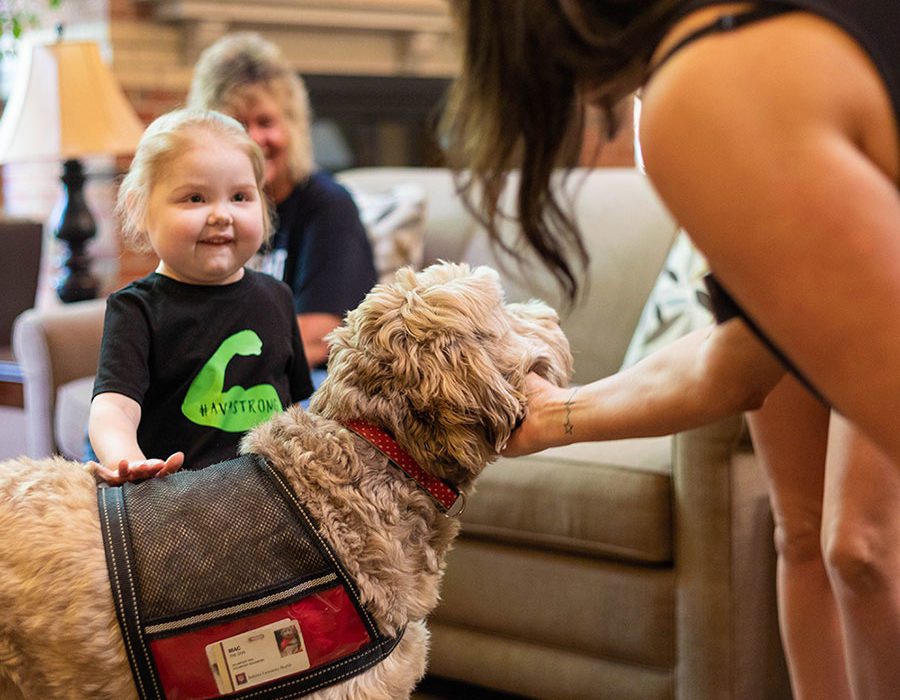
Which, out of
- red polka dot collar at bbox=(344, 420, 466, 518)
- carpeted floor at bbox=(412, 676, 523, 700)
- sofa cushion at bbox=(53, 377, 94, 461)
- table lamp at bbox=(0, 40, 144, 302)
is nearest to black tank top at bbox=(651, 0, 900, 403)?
red polka dot collar at bbox=(344, 420, 466, 518)

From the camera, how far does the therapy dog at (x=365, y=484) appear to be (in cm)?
125

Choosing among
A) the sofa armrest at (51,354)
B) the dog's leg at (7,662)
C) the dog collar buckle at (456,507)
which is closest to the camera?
the dog's leg at (7,662)

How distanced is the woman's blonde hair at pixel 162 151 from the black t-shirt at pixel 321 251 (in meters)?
0.87

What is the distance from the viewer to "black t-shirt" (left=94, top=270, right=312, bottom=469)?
1.51 meters

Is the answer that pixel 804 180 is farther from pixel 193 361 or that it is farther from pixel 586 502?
pixel 586 502

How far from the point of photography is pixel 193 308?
1548 mm

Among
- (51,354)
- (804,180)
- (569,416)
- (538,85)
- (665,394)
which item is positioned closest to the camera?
(804,180)

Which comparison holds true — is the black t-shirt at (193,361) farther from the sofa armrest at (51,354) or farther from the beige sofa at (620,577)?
the sofa armrest at (51,354)

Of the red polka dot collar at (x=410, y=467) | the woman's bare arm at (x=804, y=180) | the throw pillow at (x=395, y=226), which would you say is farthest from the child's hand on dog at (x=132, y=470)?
the throw pillow at (x=395, y=226)

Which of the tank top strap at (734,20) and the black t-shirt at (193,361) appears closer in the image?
the tank top strap at (734,20)

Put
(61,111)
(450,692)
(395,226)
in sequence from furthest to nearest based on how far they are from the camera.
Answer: (61,111) < (395,226) < (450,692)

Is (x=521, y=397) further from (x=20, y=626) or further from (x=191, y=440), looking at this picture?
(x=20, y=626)

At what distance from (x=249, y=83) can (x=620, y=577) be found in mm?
1439

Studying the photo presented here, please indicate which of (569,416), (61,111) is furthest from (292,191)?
(569,416)
